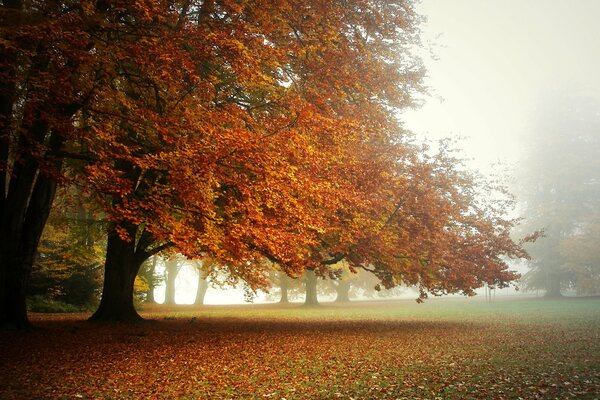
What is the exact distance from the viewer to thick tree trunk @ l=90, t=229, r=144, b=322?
57.8ft

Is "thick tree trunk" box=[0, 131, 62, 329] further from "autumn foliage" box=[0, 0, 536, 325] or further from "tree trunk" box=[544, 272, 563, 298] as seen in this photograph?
"tree trunk" box=[544, 272, 563, 298]

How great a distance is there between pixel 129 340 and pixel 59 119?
6.83 metres

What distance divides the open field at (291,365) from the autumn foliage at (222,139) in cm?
283

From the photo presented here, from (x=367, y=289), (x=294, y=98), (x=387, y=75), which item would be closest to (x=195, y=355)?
(x=294, y=98)

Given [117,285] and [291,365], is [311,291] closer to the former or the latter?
[117,285]

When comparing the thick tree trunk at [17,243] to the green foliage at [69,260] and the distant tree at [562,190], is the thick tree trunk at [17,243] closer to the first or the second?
the green foliage at [69,260]

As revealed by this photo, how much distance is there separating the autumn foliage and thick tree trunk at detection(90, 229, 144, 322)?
64mm

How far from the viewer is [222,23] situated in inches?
501

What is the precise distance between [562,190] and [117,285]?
173ft

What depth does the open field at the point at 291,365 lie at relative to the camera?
745 cm

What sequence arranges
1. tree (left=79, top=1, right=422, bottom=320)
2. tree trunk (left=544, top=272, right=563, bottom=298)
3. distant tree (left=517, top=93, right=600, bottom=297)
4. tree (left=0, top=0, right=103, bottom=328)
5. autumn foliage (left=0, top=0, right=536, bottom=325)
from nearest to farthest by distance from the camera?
tree (left=0, top=0, right=103, bottom=328) → autumn foliage (left=0, top=0, right=536, bottom=325) → tree (left=79, top=1, right=422, bottom=320) → distant tree (left=517, top=93, right=600, bottom=297) → tree trunk (left=544, top=272, right=563, bottom=298)

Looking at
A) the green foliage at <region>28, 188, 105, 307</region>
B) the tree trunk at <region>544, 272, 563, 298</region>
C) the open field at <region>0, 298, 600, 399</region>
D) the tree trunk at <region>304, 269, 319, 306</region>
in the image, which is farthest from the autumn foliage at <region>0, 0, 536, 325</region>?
the tree trunk at <region>544, 272, 563, 298</region>

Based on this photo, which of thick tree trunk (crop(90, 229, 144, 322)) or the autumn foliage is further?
thick tree trunk (crop(90, 229, 144, 322))

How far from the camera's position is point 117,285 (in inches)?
699
